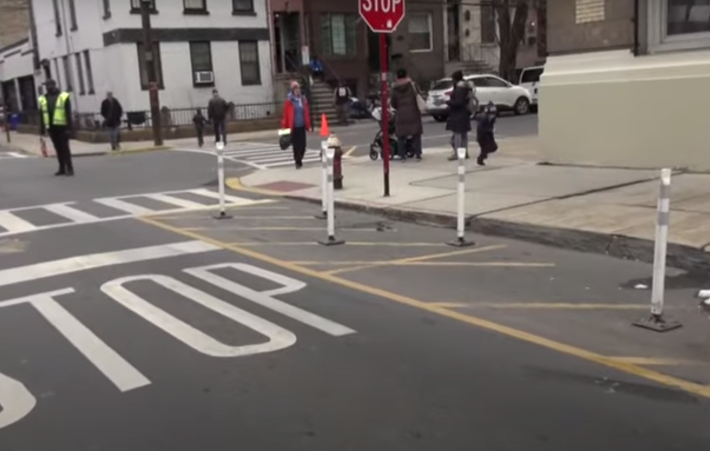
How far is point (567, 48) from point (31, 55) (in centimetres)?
3770

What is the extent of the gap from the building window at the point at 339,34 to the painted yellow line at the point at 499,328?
98.6 ft

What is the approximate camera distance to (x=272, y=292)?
23.5 ft

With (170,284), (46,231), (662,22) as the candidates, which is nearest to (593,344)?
(170,284)

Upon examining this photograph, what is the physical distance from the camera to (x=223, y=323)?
6.24 metres

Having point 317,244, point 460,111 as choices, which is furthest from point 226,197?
point 317,244

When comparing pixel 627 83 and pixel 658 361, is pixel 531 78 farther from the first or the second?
pixel 658 361

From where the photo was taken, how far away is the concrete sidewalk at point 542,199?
8375mm

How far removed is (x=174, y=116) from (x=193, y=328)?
29015 mm

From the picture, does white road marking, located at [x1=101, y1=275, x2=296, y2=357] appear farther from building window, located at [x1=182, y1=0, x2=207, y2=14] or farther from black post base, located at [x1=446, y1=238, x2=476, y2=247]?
building window, located at [x1=182, y1=0, x2=207, y2=14]

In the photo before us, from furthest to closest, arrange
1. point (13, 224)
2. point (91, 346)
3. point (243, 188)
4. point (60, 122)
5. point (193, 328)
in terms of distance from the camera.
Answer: point (60, 122)
point (243, 188)
point (13, 224)
point (193, 328)
point (91, 346)

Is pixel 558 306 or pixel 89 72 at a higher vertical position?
pixel 89 72

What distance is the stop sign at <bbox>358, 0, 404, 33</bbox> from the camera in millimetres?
11133

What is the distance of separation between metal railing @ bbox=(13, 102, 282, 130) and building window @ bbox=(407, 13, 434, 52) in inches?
324

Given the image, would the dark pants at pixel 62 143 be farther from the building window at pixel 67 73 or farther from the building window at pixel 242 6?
the building window at pixel 67 73
